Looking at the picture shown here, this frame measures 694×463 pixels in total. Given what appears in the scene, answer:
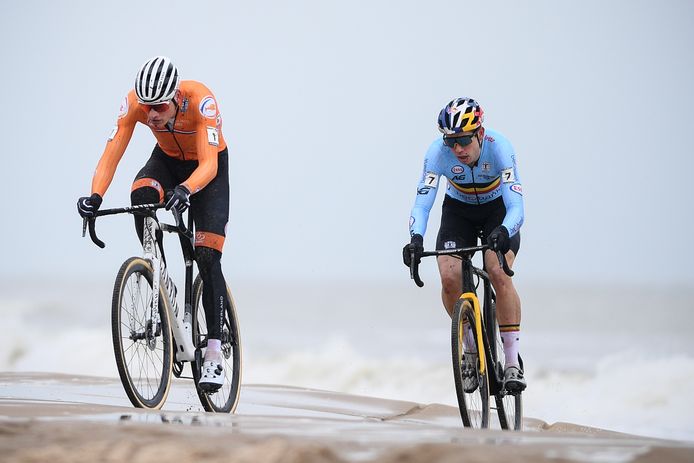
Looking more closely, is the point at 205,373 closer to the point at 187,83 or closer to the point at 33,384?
the point at 187,83

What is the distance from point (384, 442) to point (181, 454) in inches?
30.9

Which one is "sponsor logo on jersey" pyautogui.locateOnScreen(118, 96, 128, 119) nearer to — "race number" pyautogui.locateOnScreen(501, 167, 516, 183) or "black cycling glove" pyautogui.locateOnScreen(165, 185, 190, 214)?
"black cycling glove" pyautogui.locateOnScreen(165, 185, 190, 214)

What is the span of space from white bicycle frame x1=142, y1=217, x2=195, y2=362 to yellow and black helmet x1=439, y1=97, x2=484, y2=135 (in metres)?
1.94

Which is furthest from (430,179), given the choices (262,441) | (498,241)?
(262,441)

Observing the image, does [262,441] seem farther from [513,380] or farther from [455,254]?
[513,380]

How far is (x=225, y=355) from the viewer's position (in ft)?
23.8

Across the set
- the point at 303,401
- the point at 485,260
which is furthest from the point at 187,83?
the point at 303,401

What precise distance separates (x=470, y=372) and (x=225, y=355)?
1669 millimetres

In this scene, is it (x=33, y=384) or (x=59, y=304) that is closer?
(x=33, y=384)

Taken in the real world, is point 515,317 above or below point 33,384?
above

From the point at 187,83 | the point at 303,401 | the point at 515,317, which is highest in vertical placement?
the point at 187,83

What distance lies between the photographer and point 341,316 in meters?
36.2

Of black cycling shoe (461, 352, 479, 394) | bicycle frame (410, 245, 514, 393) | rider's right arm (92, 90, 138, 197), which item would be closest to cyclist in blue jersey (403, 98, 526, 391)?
bicycle frame (410, 245, 514, 393)

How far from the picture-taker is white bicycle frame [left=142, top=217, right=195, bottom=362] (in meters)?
6.38
